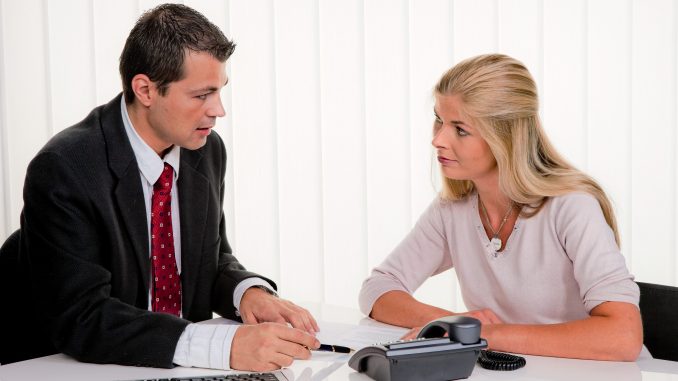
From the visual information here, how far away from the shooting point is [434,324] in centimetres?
159

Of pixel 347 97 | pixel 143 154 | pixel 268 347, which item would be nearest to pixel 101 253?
pixel 143 154

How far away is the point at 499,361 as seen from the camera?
164 cm

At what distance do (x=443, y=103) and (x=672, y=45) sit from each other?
5.99ft

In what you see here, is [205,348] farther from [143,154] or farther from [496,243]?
[496,243]

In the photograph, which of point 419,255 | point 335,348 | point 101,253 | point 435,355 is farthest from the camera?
point 419,255

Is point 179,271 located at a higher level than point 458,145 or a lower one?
lower

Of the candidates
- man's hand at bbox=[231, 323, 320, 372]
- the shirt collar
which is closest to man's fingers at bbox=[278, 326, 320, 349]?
man's hand at bbox=[231, 323, 320, 372]

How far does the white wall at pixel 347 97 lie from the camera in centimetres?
318

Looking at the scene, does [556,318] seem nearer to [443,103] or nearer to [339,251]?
[443,103]

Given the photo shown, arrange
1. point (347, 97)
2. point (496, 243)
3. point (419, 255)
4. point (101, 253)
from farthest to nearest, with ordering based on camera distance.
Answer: point (347, 97) < point (419, 255) < point (496, 243) < point (101, 253)

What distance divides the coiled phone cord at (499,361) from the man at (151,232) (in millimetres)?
338

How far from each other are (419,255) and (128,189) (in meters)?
0.82

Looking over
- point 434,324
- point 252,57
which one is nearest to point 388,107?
point 252,57

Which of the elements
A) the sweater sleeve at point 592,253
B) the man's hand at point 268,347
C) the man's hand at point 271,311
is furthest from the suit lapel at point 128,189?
→ the sweater sleeve at point 592,253
